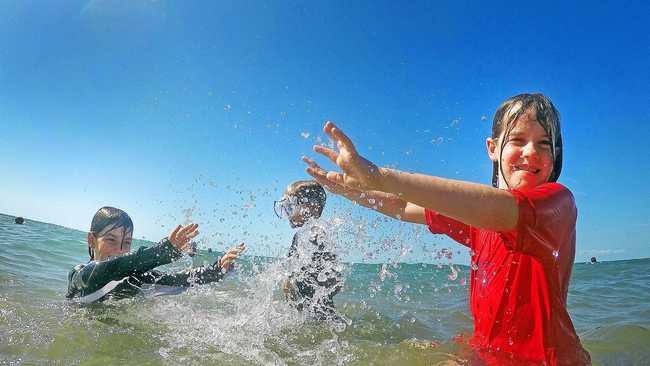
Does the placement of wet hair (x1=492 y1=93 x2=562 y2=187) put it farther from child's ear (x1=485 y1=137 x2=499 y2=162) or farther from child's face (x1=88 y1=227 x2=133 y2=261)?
child's face (x1=88 y1=227 x2=133 y2=261)

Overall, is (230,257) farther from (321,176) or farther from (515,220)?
(515,220)

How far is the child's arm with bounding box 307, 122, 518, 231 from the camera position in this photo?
1.64 meters

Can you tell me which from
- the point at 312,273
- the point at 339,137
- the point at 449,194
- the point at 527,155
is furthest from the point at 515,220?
the point at 312,273

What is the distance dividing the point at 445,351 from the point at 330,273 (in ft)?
7.07

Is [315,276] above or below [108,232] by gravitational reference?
below

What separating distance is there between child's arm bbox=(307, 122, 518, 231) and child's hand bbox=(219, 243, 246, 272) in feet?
12.9

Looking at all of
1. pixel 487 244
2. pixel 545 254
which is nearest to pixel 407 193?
pixel 545 254

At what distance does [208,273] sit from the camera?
17.5 ft

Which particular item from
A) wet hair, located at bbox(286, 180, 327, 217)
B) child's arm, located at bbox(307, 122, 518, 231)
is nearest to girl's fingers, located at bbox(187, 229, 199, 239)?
wet hair, located at bbox(286, 180, 327, 217)

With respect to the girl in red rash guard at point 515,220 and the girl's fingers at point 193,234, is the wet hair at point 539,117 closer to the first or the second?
the girl in red rash guard at point 515,220

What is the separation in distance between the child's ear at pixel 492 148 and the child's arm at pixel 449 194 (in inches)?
34.2

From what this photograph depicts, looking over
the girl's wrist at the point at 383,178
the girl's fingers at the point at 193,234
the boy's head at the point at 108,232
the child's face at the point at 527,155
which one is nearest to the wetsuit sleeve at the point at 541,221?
the child's face at the point at 527,155

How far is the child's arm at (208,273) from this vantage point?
5.29 m

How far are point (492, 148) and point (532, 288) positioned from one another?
87 centimetres
